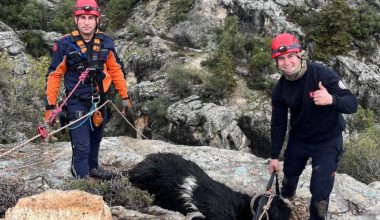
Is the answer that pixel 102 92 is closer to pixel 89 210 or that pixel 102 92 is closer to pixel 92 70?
pixel 92 70

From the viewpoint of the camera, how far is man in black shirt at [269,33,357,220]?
358 centimetres

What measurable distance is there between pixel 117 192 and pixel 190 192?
718mm

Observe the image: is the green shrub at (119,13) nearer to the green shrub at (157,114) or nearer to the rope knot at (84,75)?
the green shrub at (157,114)

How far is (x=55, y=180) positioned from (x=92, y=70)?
4.69ft

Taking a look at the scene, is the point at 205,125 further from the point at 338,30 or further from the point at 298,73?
the point at 298,73

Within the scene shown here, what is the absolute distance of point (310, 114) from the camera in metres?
3.92

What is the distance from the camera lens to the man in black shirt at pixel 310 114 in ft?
11.7

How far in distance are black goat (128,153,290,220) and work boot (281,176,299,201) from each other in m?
0.50

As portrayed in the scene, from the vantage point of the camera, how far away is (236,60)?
31391 millimetres

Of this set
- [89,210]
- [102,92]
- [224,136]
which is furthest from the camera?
[224,136]

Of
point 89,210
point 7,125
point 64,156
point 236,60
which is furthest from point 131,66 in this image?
point 89,210

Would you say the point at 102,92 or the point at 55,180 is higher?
the point at 102,92

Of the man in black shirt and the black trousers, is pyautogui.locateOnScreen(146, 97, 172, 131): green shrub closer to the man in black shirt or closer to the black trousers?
the man in black shirt

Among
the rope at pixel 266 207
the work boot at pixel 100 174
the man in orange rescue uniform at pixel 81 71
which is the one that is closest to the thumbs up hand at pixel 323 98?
the rope at pixel 266 207
